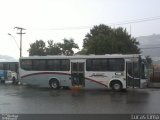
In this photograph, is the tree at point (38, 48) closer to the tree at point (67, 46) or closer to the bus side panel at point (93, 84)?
the tree at point (67, 46)

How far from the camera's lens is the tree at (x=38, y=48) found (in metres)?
80.4

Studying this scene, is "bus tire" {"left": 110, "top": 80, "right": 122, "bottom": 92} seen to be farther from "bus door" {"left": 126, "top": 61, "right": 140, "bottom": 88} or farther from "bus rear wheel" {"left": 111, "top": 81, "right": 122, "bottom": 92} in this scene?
"bus door" {"left": 126, "top": 61, "right": 140, "bottom": 88}

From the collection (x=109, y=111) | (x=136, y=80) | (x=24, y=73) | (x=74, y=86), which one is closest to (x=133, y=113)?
(x=109, y=111)

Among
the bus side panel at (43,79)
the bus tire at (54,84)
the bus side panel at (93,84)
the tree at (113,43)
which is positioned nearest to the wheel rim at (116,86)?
the bus side panel at (93,84)

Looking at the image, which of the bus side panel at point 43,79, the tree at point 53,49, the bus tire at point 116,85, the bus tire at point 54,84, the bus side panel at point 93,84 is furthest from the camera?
the tree at point 53,49

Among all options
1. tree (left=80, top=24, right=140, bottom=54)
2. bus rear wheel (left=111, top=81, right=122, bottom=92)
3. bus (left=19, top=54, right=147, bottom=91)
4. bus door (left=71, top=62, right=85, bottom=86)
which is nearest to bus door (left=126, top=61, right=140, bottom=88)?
bus (left=19, top=54, right=147, bottom=91)

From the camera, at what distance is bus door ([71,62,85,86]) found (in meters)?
27.3

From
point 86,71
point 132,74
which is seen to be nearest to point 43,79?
point 86,71

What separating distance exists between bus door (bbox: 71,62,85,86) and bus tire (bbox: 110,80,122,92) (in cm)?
264

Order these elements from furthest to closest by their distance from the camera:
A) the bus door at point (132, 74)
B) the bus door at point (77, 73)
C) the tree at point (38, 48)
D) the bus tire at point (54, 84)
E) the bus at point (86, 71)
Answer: the tree at point (38, 48) → the bus tire at point (54, 84) → the bus door at point (77, 73) → the bus at point (86, 71) → the bus door at point (132, 74)

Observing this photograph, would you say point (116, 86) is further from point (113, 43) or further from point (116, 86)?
point (113, 43)

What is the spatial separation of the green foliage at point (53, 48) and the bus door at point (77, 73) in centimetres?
5058

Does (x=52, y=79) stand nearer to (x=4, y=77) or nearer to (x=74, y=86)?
(x=74, y=86)

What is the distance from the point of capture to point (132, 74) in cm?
2489
